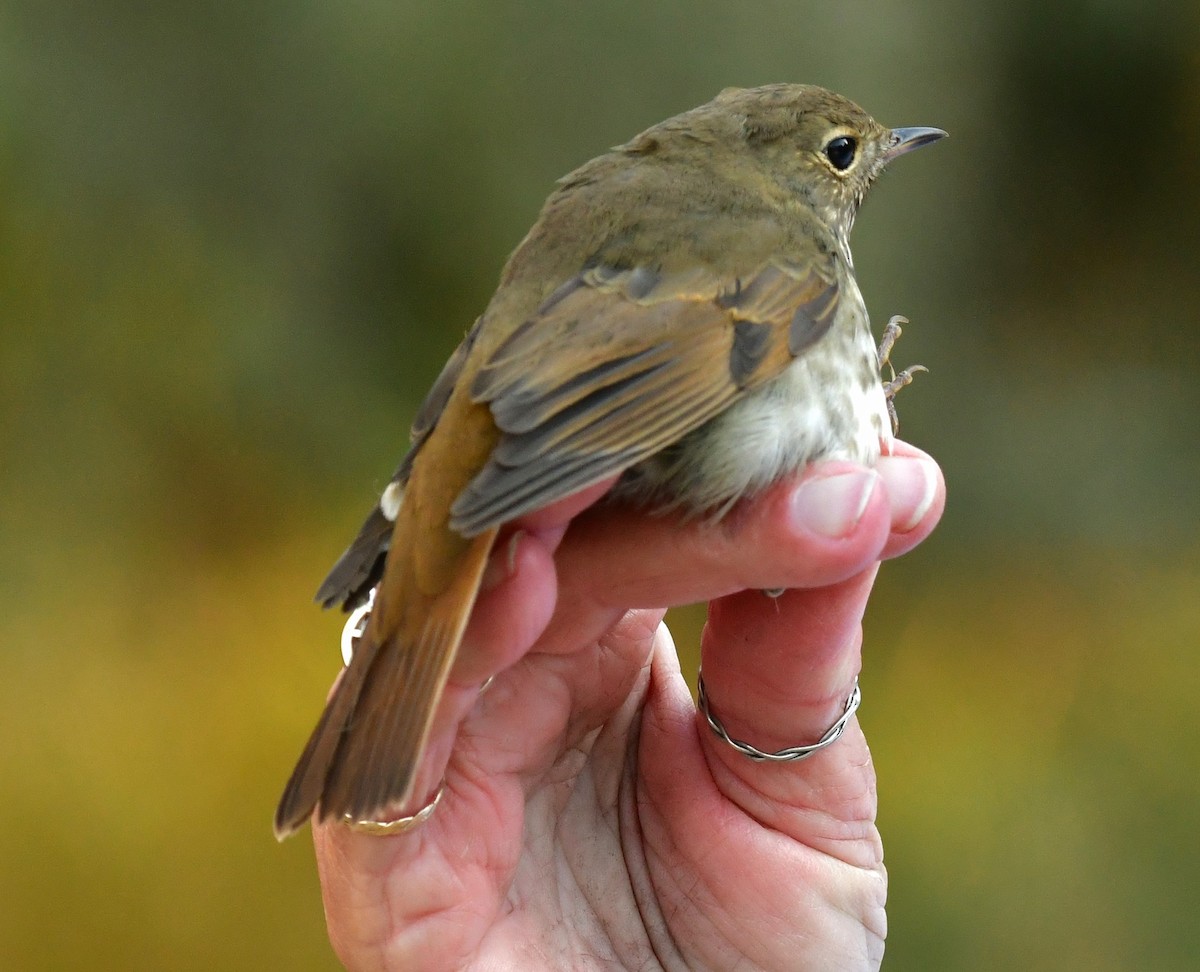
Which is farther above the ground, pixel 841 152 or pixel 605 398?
pixel 841 152

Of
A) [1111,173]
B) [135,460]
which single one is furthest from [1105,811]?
[135,460]

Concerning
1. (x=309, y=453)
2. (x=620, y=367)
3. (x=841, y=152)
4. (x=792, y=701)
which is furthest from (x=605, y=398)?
(x=309, y=453)

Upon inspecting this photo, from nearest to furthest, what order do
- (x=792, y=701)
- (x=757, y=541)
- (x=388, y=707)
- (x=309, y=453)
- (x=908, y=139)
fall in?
(x=388, y=707), (x=757, y=541), (x=792, y=701), (x=908, y=139), (x=309, y=453)

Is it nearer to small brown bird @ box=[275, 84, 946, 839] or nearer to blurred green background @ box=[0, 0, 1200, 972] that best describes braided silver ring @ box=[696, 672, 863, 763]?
small brown bird @ box=[275, 84, 946, 839]

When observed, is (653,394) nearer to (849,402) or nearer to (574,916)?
(849,402)

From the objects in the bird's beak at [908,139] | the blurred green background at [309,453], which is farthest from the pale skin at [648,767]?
the blurred green background at [309,453]

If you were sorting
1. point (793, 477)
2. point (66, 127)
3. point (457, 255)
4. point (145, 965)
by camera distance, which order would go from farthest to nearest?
1. point (457, 255)
2. point (66, 127)
3. point (145, 965)
4. point (793, 477)

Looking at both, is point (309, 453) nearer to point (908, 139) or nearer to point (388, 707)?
point (908, 139)
